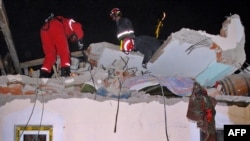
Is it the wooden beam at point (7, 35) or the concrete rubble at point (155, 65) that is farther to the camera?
the wooden beam at point (7, 35)

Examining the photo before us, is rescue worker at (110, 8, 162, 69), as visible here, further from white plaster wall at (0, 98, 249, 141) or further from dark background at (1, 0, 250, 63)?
dark background at (1, 0, 250, 63)

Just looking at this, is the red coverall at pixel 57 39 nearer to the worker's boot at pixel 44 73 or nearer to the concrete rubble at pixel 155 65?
the worker's boot at pixel 44 73

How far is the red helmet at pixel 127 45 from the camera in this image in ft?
23.4

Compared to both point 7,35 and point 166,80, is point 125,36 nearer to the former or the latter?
point 166,80

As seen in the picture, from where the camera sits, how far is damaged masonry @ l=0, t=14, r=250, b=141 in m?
6.44

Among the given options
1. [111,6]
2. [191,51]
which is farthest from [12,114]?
[111,6]

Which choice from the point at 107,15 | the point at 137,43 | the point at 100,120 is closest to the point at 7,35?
the point at 137,43

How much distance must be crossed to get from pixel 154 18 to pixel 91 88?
4.12m

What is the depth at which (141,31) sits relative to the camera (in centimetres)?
999

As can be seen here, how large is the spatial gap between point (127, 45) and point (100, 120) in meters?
1.55

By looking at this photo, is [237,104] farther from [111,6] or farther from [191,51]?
[111,6]

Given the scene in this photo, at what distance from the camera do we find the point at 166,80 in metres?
6.66

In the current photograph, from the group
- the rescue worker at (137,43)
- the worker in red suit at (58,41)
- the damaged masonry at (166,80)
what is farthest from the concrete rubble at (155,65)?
the worker in red suit at (58,41)

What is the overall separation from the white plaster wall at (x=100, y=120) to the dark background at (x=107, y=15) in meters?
3.42
